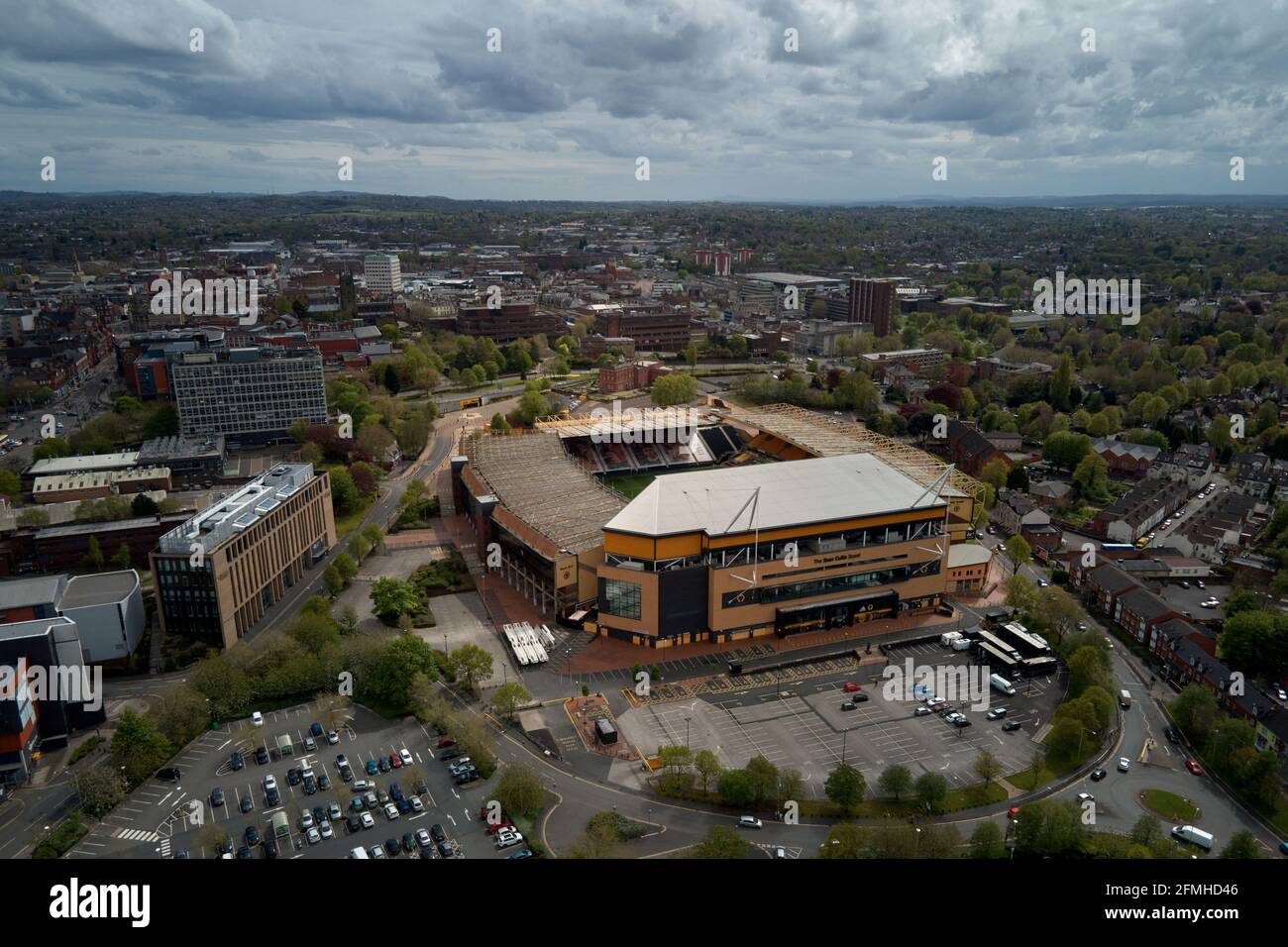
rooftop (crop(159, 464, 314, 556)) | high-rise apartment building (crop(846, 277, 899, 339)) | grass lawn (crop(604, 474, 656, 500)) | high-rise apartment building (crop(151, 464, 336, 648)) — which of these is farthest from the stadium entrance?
high-rise apartment building (crop(846, 277, 899, 339))

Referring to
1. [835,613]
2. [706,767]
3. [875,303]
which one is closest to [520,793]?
[706,767]

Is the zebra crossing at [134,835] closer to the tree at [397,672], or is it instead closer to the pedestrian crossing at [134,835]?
the pedestrian crossing at [134,835]

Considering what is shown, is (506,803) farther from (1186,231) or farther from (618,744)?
(1186,231)

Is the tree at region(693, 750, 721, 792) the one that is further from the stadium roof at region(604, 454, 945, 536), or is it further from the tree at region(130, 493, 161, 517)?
the tree at region(130, 493, 161, 517)

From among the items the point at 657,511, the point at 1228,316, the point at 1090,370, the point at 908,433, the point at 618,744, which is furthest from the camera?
the point at 1228,316

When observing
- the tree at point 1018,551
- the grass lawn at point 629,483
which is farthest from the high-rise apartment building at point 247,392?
the tree at point 1018,551
